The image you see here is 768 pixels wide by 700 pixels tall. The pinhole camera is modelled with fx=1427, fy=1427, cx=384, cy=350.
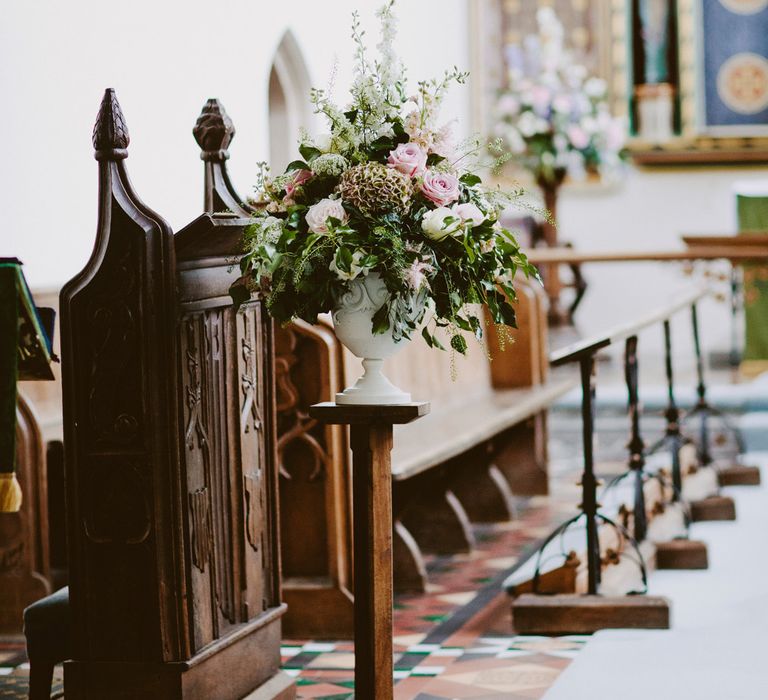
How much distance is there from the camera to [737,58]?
11.2 m

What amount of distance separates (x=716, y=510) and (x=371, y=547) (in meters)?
3.24

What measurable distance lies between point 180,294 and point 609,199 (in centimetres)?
885

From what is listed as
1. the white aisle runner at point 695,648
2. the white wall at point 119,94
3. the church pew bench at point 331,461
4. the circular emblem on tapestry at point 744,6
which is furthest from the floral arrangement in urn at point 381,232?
the circular emblem on tapestry at point 744,6

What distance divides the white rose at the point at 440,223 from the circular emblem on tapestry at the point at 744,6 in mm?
8916

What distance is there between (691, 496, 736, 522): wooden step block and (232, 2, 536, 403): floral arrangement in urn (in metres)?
3.14

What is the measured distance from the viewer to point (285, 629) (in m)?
4.59

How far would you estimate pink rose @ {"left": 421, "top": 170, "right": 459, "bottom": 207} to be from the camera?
9.93 feet

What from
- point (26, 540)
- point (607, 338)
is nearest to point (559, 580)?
point (607, 338)

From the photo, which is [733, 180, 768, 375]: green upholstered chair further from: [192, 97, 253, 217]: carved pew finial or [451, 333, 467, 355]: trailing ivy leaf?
[451, 333, 467, 355]: trailing ivy leaf

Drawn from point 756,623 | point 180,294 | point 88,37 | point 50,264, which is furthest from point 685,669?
point 88,37

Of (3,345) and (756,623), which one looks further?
(756,623)

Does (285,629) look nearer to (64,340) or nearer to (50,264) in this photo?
(64,340)

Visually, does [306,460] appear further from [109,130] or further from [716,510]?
[716,510]

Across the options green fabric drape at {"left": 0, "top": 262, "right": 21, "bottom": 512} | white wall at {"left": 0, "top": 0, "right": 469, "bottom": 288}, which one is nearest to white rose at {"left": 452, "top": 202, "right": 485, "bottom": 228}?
green fabric drape at {"left": 0, "top": 262, "right": 21, "bottom": 512}
